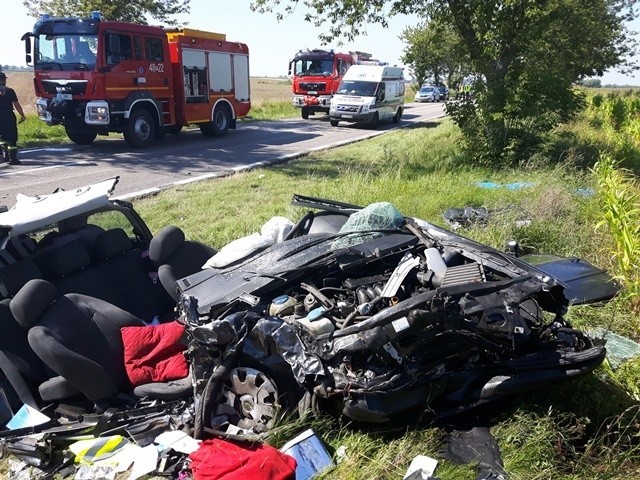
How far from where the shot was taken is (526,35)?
464 inches

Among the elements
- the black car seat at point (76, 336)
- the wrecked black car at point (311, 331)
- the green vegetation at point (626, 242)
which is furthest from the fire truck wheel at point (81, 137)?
the green vegetation at point (626, 242)

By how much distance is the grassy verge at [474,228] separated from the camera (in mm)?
3143

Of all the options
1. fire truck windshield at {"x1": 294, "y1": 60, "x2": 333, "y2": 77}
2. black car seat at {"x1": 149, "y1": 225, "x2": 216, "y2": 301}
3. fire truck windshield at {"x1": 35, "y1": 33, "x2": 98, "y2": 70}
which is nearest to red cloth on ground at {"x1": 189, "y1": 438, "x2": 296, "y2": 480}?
black car seat at {"x1": 149, "y1": 225, "x2": 216, "y2": 301}

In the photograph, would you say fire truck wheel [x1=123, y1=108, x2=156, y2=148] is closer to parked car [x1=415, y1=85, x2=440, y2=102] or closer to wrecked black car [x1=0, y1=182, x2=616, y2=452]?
wrecked black car [x1=0, y1=182, x2=616, y2=452]

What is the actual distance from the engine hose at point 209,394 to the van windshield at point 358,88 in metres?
19.6

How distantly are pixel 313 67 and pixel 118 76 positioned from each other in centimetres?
1255

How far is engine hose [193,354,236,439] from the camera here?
10.4 feet

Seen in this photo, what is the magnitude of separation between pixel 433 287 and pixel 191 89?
14410 millimetres

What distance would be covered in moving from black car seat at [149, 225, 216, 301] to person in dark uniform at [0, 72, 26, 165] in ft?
31.4

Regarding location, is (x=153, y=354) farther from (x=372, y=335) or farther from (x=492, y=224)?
(x=492, y=224)

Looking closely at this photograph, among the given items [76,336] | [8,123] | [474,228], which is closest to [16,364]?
[76,336]

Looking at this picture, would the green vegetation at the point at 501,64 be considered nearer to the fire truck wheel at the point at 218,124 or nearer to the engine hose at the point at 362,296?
Answer: the fire truck wheel at the point at 218,124

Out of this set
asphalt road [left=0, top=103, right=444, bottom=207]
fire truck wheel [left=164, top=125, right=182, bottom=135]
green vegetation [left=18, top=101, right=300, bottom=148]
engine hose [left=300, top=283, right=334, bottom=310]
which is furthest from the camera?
fire truck wheel [left=164, top=125, right=182, bottom=135]

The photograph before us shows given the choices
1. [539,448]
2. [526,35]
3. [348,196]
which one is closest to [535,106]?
[526,35]
